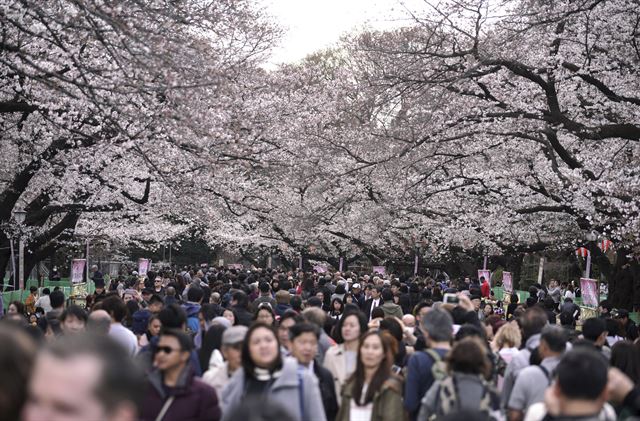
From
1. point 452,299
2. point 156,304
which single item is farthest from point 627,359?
point 156,304

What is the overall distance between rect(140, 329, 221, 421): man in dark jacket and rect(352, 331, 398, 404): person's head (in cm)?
122

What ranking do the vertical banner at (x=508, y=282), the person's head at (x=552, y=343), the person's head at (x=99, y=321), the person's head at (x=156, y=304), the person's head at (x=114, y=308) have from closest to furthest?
the person's head at (x=552, y=343)
the person's head at (x=99, y=321)
the person's head at (x=114, y=308)
the person's head at (x=156, y=304)
the vertical banner at (x=508, y=282)

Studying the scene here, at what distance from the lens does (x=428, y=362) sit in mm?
6633

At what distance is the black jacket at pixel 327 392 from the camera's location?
6957 mm

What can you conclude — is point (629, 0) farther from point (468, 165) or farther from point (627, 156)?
point (468, 165)

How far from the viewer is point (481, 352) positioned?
18.8 feet

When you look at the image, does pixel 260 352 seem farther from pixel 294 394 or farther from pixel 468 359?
pixel 468 359

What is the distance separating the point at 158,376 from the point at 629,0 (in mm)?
12700

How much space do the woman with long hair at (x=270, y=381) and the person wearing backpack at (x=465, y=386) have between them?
78cm

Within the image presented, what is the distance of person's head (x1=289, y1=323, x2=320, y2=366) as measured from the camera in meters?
6.82

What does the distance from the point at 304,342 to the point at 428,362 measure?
0.94 meters

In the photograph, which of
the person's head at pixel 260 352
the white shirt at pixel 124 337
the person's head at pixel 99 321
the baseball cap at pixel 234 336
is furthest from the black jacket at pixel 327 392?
the white shirt at pixel 124 337

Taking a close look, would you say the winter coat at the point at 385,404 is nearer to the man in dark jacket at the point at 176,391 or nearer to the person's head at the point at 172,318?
the man in dark jacket at the point at 176,391

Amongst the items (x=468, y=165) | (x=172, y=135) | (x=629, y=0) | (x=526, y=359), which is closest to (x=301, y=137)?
(x=468, y=165)
